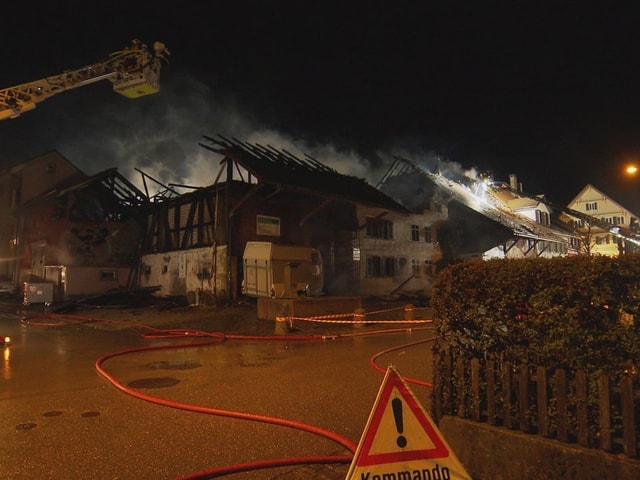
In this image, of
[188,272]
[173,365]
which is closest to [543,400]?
[173,365]

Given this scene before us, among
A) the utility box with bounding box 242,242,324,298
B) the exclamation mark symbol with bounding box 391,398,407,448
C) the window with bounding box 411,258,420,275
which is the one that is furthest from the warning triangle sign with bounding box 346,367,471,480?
the window with bounding box 411,258,420,275

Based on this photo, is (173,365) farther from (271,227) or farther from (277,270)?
(271,227)

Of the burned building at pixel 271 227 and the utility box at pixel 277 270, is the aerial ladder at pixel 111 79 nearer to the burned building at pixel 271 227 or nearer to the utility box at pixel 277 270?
the burned building at pixel 271 227

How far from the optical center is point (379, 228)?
3056cm

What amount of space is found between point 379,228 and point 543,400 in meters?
27.0

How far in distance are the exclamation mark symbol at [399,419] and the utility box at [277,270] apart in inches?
623

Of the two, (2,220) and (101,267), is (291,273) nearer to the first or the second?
(101,267)

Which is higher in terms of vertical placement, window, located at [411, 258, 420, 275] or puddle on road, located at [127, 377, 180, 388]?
window, located at [411, 258, 420, 275]

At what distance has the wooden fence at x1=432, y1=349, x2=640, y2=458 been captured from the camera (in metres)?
3.38

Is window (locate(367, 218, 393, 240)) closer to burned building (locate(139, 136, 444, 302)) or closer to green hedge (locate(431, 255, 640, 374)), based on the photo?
burned building (locate(139, 136, 444, 302))

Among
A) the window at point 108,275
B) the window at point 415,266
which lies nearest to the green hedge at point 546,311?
the window at point 415,266

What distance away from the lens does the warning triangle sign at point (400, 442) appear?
283cm

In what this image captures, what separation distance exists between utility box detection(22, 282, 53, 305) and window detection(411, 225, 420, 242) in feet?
77.4

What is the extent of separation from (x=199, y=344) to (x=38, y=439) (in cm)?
727
